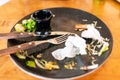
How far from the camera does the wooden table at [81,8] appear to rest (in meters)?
0.65

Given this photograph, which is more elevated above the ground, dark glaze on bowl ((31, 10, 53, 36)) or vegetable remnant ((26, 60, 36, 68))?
dark glaze on bowl ((31, 10, 53, 36))

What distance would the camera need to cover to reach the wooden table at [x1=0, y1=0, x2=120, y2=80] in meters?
0.65

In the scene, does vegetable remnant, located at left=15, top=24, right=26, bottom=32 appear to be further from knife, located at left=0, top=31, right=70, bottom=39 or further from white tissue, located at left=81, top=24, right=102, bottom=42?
white tissue, located at left=81, top=24, right=102, bottom=42

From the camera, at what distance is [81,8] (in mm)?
959

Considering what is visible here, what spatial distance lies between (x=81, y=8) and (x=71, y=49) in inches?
14.0

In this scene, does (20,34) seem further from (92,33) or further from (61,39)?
(92,33)

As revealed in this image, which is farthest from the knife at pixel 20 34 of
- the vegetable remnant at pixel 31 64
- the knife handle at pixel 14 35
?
the vegetable remnant at pixel 31 64

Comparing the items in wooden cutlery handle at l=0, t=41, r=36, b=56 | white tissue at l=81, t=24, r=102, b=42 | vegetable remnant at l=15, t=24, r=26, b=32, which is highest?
white tissue at l=81, t=24, r=102, b=42

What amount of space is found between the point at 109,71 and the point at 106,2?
0.45 meters

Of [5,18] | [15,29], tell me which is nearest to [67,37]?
[15,29]

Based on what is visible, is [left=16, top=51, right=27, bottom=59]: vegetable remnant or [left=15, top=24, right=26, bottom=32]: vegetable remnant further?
[left=15, top=24, right=26, bottom=32]: vegetable remnant

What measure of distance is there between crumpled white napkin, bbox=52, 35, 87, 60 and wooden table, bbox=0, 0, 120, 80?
0.28 feet

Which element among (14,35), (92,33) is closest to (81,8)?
(92,33)

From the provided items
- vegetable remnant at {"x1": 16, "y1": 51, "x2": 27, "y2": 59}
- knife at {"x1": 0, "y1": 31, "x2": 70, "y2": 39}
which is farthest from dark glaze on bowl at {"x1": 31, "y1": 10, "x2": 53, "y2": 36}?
vegetable remnant at {"x1": 16, "y1": 51, "x2": 27, "y2": 59}
